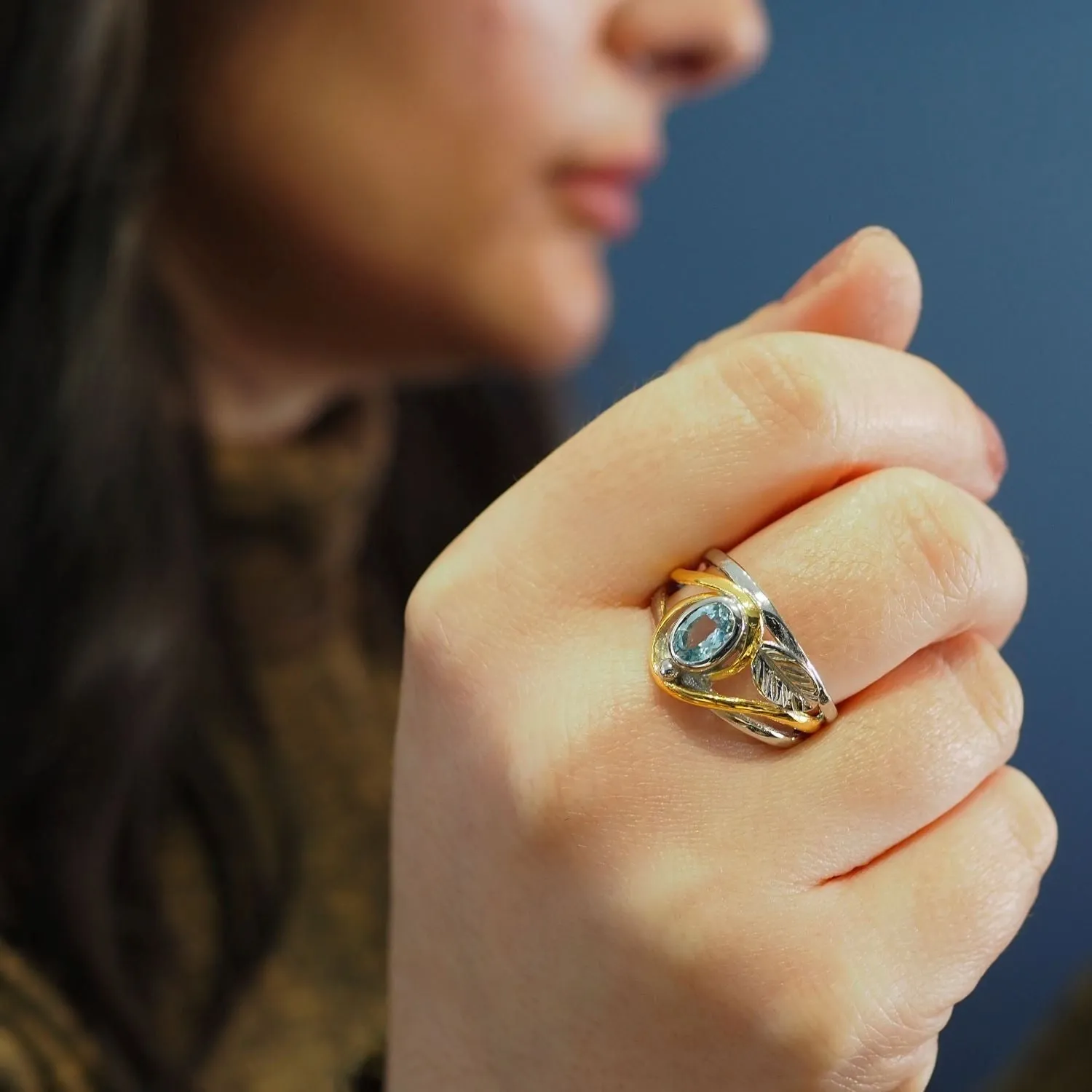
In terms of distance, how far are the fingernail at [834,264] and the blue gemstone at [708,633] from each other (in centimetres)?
14

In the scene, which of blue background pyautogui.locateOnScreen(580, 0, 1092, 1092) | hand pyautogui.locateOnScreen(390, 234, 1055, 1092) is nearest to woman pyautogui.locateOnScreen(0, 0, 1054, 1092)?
hand pyautogui.locateOnScreen(390, 234, 1055, 1092)

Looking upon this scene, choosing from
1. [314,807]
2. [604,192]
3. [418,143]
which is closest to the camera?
[418,143]

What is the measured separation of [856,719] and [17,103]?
0.73m

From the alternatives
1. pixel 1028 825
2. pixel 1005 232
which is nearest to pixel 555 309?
pixel 1005 232

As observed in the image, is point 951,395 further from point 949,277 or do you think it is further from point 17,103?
point 17,103

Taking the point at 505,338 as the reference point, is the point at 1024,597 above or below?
above

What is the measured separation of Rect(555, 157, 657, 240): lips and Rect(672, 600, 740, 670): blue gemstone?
1.80 feet

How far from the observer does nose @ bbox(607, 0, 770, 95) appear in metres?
0.71

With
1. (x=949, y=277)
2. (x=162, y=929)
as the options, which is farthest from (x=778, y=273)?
(x=162, y=929)

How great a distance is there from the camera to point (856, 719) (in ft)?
1.04

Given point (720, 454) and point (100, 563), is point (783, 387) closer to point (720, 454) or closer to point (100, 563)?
point (720, 454)

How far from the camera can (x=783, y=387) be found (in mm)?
316

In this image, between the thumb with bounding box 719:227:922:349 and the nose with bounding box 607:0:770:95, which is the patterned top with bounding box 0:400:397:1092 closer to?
the nose with bounding box 607:0:770:95

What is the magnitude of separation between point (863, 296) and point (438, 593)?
8.2 inches
